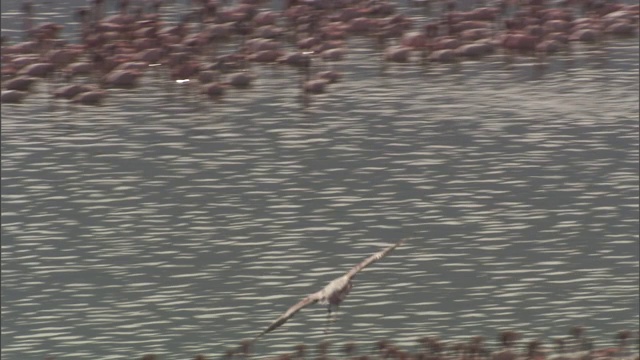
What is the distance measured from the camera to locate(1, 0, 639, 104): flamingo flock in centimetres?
2375

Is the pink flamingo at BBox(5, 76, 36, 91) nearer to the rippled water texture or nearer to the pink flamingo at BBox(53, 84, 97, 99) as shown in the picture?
the rippled water texture

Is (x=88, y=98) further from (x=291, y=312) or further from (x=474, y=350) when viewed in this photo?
(x=291, y=312)

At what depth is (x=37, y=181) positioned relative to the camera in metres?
19.0

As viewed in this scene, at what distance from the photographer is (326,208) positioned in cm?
1789

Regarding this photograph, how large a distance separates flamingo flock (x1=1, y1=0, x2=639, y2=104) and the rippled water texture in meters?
0.38

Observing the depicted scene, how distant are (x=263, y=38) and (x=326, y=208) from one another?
25.8 feet

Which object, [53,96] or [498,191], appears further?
[53,96]

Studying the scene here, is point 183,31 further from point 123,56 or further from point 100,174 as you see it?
point 100,174

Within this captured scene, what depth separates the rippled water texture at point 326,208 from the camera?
14.8 metres

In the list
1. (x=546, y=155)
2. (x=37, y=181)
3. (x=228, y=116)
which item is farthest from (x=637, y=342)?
(x=228, y=116)

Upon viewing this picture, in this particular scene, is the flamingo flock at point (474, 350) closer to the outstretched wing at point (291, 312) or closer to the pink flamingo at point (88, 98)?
the outstretched wing at point (291, 312)

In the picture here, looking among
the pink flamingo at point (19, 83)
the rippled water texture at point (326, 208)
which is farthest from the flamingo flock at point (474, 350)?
the pink flamingo at point (19, 83)

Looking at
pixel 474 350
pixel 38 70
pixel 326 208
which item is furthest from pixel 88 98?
pixel 474 350

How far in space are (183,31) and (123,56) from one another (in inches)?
54.0
